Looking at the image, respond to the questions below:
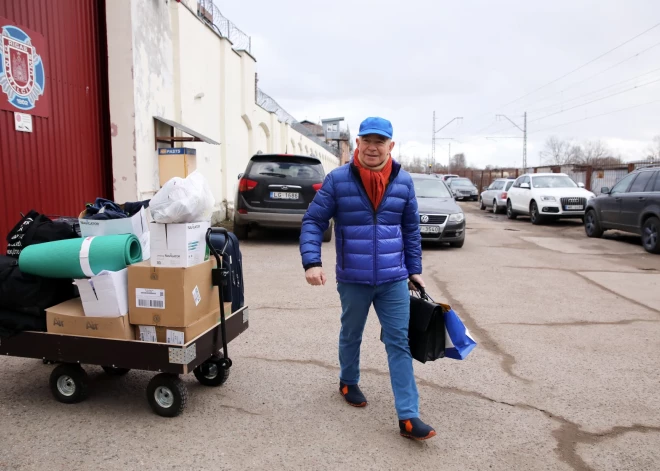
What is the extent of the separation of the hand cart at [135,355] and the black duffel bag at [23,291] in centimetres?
17

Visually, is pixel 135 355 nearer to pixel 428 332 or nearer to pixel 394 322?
pixel 394 322

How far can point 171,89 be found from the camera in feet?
33.9

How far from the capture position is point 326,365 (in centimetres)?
416

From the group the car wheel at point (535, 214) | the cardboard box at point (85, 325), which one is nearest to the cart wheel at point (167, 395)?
the cardboard box at point (85, 325)

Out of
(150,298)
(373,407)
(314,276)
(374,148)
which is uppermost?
(374,148)

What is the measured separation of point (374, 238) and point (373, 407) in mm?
1185

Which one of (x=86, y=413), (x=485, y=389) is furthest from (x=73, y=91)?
(x=485, y=389)

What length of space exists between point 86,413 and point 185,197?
5.09ft

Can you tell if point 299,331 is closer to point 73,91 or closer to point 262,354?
point 262,354

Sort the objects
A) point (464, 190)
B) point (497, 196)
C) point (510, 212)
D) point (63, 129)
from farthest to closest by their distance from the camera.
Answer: point (464, 190) → point (497, 196) → point (510, 212) → point (63, 129)

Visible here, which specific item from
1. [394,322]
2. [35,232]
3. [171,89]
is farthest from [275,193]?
[394,322]

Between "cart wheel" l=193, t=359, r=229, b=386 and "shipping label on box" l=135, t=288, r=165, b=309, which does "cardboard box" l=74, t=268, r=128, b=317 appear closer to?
"shipping label on box" l=135, t=288, r=165, b=309

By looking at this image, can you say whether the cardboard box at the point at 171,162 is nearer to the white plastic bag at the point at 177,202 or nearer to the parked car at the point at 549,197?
the white plastic bag at the point at 177,202

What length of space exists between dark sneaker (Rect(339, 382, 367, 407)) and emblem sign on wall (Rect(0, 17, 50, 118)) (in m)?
5.44
